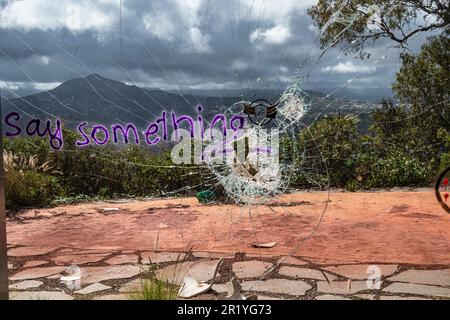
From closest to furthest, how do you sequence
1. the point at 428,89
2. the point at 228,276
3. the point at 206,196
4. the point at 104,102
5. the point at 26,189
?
the point at 228,276 < the point at 104,102 < the point at 428,89 < the point at 206,196 < the point at 26,189

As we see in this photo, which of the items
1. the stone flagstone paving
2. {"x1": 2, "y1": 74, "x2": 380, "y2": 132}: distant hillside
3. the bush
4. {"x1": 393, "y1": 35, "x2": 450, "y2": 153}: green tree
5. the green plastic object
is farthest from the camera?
the bush

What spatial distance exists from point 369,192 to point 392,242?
5.18ft

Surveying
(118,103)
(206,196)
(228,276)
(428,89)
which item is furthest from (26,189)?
(428,89)

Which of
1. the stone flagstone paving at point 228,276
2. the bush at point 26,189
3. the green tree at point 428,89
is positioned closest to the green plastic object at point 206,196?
the stone flagstone paving at point 228,276

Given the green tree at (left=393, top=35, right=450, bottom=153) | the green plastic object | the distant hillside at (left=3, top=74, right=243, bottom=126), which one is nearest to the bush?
the distant hillside at (left=3, top=74, right=243, bottom=126)

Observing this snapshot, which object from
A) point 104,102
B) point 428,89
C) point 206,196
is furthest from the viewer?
point 206,196

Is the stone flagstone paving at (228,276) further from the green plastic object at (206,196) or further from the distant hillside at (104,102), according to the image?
the green plastic object at (206,196)

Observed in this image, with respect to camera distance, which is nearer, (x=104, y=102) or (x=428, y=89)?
(x=104, y=102)

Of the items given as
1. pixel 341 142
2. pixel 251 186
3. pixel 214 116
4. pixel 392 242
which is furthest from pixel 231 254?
pixel 341 142

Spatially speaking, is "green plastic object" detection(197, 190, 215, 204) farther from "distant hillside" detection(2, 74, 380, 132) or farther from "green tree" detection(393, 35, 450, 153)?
"green tree" detection(393, 35, 450, 153)

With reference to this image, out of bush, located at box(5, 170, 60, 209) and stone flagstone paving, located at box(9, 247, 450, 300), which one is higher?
bush, located at box(5, 170, 60, 209)

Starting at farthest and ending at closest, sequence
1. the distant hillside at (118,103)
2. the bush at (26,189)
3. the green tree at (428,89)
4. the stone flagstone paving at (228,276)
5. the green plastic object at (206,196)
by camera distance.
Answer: the bush at (26,189)
the green plastic object at (206,196)
the green tree at (428,89)
the distant hillside at (118,103)
the stone flagstone paving at (228,276)

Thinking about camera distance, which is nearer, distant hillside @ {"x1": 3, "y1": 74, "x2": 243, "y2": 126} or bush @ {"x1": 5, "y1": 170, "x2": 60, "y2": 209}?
distant hillside @ {"x1": 3, "y1": 74, "x2": 243, "y2": 126}

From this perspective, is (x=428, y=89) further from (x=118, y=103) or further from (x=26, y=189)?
(x=26, y=189)
